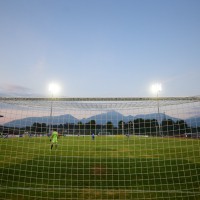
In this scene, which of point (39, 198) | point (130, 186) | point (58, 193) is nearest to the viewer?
point (39, 198)

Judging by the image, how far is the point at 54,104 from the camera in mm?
6590

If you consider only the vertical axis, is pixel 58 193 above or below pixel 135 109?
below

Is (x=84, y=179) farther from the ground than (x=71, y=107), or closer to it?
closer to it

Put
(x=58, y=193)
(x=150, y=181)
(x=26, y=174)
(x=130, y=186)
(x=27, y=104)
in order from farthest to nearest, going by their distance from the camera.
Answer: (x=26, y=174) < (x=27, y=104) < (x=150, y=181) < (x=130, y=186) < (x=58, y=193)

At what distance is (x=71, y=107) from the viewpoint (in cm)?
686

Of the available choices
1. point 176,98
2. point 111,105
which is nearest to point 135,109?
point 111,105

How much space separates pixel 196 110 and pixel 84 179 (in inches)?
170

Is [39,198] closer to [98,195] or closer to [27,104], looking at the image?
[98,195]

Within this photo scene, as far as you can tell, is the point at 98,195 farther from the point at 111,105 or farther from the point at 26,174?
the point at 26,174

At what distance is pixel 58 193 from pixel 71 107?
278cm

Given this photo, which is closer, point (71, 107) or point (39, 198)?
point (39, 198)

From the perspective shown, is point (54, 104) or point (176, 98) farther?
point (54, 104)

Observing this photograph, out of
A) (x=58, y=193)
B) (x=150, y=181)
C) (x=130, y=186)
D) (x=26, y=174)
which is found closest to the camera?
(x=58, y=193)

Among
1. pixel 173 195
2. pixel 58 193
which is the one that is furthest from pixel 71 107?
pixel 173 195
